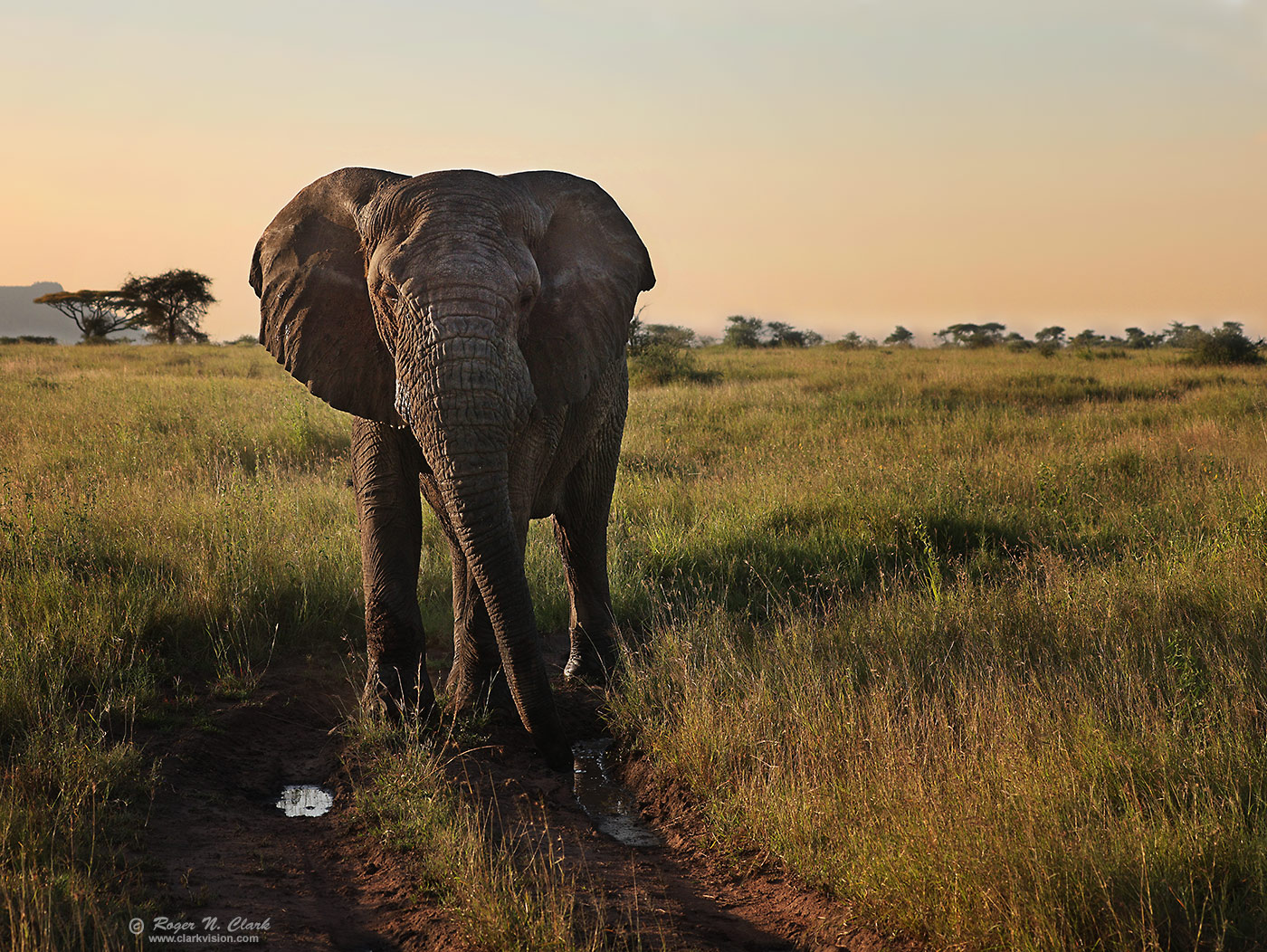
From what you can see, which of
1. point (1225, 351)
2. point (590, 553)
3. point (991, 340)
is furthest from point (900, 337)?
point (590, 553)

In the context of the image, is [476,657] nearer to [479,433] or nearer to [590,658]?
[590,658]

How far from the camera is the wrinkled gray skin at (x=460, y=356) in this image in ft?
13.8

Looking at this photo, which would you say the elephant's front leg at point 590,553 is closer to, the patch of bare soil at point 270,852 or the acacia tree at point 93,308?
the patch of bare soil at point 270,852

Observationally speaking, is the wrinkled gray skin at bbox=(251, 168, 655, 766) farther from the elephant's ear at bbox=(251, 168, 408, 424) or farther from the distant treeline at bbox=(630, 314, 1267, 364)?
the distant treeline at bbox=(630, 314, 1267, 364)

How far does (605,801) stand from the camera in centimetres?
484

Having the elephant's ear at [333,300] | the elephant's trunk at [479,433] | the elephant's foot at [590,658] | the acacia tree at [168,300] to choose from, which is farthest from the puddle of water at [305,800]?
the acacia tree at [168,300]

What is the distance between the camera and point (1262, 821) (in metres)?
3.41

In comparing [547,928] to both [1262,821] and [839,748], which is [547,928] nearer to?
[839,748]

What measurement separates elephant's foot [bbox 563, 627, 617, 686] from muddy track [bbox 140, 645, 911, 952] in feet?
3.35

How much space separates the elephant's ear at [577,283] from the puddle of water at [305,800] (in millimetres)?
2086

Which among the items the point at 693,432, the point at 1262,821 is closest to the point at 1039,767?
the point at 1262,821

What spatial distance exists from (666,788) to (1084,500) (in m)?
6.00

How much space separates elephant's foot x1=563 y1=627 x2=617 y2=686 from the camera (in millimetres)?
6324

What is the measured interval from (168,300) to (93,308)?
6.45m
